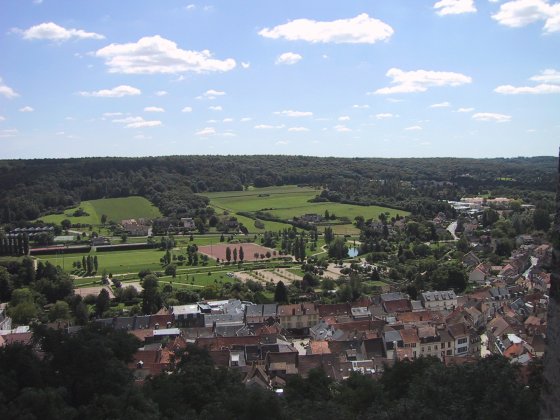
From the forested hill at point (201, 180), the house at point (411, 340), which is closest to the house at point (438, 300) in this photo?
the house at point (411, 340)

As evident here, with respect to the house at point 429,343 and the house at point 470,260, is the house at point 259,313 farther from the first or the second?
the house at point 470,260

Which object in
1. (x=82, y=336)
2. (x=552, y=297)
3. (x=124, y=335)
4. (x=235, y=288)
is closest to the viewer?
(x=552, y=297)

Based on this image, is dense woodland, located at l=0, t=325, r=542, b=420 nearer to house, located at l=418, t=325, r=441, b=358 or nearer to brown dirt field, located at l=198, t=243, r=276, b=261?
house, located at l=418, t=325, r=441, b=358

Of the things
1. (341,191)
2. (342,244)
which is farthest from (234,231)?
(341,191)

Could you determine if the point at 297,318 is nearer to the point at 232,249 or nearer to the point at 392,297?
the point at 392,297

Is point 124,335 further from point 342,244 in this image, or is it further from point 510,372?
point 342,244

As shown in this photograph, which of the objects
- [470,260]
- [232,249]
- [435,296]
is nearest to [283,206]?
[232,249]

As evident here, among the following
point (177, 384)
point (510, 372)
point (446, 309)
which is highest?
point (510, 372)

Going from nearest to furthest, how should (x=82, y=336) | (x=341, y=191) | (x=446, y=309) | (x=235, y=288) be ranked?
1. (x=82, y=336)
2. (x=446, y=309)
3. (x=235, y=288)
4. (x=341, y=191)
